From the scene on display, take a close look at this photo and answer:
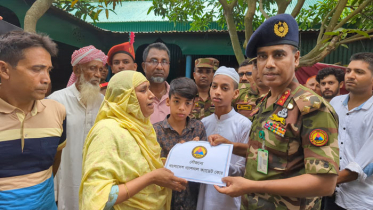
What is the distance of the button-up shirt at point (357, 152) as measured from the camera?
2.78 m

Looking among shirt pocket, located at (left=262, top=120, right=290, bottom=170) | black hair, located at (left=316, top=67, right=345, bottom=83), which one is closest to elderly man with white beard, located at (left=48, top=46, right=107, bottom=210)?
shirt pocket, located at (left=262, top=120, right=290, bottom=170)

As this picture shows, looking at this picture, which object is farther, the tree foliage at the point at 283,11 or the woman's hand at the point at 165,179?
the tree foliage at the point at 283,11

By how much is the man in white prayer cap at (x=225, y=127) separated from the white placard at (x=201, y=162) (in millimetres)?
558

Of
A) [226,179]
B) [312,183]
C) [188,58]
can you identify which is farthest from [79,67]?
[188,58]

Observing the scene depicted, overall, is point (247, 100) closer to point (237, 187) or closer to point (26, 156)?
point (237, 187)

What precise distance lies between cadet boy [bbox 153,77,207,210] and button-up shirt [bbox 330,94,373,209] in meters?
1.68

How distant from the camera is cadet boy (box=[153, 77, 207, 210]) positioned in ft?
9.04

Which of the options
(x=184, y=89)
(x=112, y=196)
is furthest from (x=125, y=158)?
(x=184, y=89)

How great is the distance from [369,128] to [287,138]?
178 centimetres

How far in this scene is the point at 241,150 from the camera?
100 inches

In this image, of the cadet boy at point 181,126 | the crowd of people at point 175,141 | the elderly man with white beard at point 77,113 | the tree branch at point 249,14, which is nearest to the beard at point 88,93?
the elderly man with white beard at point 77,113

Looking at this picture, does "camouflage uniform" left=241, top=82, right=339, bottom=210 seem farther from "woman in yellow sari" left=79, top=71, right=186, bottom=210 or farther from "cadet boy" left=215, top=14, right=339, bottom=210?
"woman in yellow sari" left=79, top=71, right=186, bottom=210

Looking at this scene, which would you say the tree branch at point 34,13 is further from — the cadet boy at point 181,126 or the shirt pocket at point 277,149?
the shirt pocket at point 277,149

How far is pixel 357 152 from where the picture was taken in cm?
294
